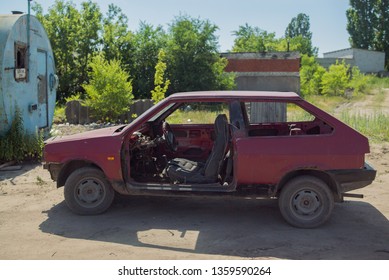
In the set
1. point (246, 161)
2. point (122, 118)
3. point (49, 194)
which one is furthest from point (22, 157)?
point (122, 118)

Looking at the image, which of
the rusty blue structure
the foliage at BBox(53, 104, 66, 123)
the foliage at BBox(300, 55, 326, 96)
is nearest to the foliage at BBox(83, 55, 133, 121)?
the foliage at BBox(53, 104, 66, 123)

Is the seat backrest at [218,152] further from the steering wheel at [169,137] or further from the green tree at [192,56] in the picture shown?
the green tree at [192,56]

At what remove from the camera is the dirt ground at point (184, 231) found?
15.2 feet

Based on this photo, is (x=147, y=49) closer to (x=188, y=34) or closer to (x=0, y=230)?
(x=188, y=34)

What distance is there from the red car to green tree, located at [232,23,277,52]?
38.0 metres

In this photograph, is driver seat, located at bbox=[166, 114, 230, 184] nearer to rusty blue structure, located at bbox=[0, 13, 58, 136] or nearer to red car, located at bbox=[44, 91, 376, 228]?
red car, located at bbox=[44, 91, 376, 228]

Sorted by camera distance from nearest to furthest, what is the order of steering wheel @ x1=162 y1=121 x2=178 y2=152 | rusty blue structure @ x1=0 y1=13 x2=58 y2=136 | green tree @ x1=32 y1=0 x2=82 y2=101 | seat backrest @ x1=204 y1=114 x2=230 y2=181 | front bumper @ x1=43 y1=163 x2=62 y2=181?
seat backrest @ x1=204 y1=114 x2=230 y2=181, front bumper @ x1=43 y1=163 x2=62 y2=181, steering wheel @ x1=162 y1=121 x2=178 y2=152, rusty blue structure @ x1=0 y1=13 x2=58 y2=136, green tree @ x1=32 y1=0 x2=82 y2=101

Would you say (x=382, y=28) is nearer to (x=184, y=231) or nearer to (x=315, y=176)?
(x=315, y=176)

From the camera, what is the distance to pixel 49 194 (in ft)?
22.8

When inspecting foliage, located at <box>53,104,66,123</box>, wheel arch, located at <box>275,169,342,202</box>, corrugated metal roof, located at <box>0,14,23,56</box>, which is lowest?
wheel arch, located at <box>275,169,342,202</box>

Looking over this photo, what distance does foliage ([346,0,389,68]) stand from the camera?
60.0m

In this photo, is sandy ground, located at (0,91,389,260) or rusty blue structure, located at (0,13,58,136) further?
rusty blue structure, located at (0,13,58,136)

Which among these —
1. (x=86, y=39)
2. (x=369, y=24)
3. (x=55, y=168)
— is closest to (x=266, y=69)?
(x=86, y=39)

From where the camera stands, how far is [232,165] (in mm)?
5570
